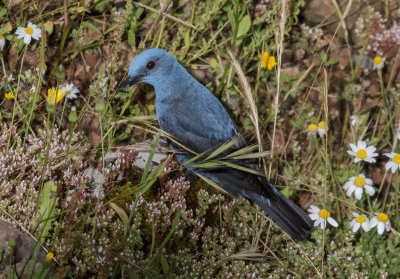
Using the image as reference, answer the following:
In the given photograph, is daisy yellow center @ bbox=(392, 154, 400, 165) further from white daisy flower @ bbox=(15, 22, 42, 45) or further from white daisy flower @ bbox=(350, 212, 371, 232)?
white daisy flower @ bbox=(15, 22, 42, 45)

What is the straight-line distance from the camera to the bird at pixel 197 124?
3.73 m

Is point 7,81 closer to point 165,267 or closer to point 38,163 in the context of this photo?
point 38,163

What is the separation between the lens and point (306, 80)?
512cm

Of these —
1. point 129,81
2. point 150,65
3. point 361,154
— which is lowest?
point 361,154

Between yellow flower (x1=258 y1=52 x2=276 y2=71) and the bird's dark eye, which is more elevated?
yellow flower (x1=258 y1=52 x2=276 y2=71)

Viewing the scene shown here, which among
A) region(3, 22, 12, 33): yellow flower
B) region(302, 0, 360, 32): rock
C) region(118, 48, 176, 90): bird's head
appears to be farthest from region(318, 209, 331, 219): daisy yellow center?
region(3, 22, 12, 33): yellow flower

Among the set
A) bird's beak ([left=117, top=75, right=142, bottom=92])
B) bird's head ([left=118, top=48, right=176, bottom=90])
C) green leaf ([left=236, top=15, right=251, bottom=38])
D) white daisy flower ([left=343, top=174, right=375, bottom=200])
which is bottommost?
white daisy flower ([left=343, top=174, right=375, bottom=200])

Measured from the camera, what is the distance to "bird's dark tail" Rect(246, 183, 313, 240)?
3678mm

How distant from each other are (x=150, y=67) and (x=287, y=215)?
5.20 ft

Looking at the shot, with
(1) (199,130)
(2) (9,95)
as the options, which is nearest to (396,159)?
(1) (199,130)

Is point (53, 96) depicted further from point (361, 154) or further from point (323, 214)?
point (361, 154)

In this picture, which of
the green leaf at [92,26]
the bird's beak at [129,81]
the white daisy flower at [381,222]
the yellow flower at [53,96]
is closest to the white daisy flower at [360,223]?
the white daisy flower at [381,222]

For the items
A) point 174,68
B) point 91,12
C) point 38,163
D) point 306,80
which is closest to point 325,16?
point 306,80

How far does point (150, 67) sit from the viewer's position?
409cm
